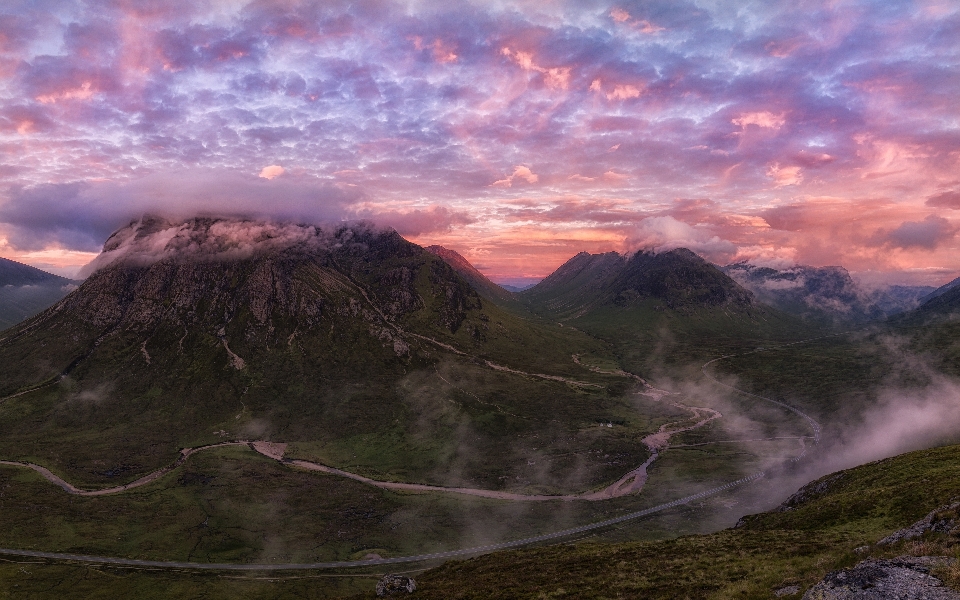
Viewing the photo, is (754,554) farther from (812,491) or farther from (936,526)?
(812,491)

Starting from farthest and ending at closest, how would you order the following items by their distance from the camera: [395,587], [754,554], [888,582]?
[395,587] → [754,554] → [888,582]

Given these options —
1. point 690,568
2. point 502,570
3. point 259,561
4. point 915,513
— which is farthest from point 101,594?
point 915,513

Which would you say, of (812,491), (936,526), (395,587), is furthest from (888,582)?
(812,491)

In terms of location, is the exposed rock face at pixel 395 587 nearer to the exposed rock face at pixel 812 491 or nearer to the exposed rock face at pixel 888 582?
the exposed rock face at pixel 888 582

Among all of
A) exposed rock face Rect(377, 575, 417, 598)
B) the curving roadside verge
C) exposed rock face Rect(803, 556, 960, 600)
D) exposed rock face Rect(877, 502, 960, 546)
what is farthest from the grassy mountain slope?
the curving roadside verge

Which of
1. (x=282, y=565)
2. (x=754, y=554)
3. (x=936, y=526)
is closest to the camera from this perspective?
(x=936, y=526)

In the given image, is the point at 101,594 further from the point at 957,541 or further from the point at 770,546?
the point at 957,541

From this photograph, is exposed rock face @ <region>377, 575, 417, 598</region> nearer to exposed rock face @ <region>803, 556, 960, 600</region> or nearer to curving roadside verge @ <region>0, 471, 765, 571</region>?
exposed rock face @ <region>803, 556, 960, 600</region>
